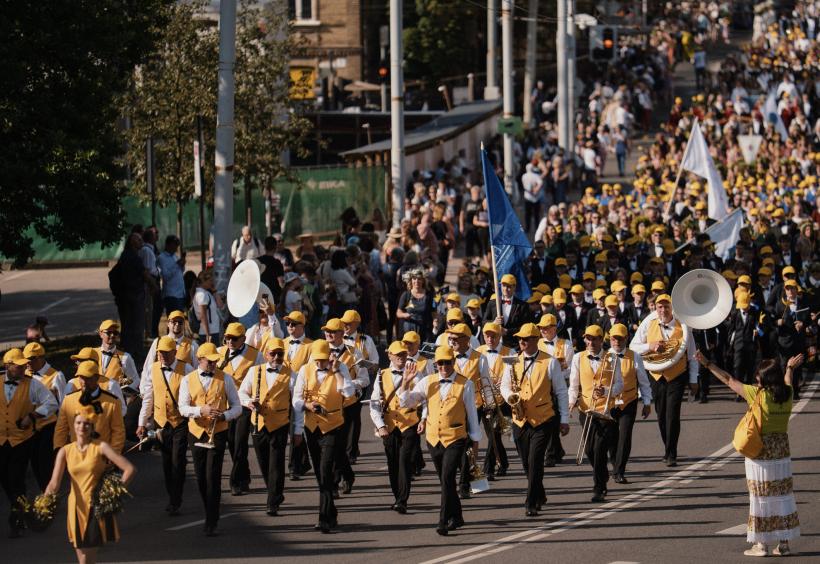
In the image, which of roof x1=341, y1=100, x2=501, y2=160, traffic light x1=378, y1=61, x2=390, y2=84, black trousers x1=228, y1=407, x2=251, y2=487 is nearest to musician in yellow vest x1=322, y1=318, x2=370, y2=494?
black trousers x1=228, y1=407, x2=251, y2=487

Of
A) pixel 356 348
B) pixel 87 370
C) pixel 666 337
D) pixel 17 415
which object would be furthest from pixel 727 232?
pixel 87 370

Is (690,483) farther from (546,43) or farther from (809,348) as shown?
(546,43)

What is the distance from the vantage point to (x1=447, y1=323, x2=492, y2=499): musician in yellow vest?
1795 cm

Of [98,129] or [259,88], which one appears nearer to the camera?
[98,129]

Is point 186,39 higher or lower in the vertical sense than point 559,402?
higher

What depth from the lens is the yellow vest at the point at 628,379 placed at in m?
18.4

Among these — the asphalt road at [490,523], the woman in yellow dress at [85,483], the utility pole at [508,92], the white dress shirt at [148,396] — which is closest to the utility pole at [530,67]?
the utility pole at [508,92]

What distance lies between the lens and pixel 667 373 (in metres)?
19.9

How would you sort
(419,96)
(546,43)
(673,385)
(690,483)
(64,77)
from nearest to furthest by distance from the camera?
(690,483), (673,385), (64,77), (419,96), (546,43)

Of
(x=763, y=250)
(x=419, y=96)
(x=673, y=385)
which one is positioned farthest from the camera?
(x=419, y=96)

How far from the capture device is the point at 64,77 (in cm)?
2370

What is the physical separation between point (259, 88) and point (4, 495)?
16.6 metres

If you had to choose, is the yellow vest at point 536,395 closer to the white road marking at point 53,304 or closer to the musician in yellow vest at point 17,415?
the musician in yellow vest at point 17,415

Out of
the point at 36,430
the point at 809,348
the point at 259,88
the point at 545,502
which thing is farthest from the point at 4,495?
the point at 259,88
